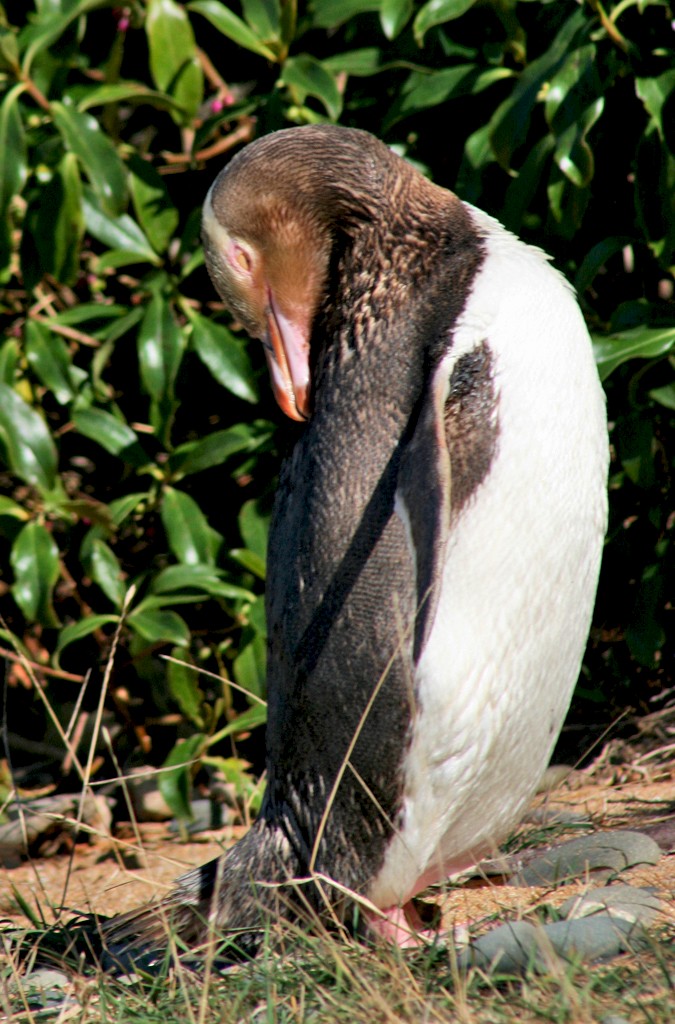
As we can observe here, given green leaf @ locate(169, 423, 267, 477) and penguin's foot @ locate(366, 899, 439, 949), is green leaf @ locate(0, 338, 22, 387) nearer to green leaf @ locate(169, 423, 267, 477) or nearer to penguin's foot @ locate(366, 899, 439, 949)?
green leaf @ locate(169, 423, 267, 477)

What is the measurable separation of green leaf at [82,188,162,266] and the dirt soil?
1.39m

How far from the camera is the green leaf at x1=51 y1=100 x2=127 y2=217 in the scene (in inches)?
107

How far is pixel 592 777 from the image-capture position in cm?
271

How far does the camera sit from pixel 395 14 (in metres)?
2.58

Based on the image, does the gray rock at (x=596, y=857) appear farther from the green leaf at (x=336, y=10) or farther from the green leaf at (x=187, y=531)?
the green leaf at (x=336, y=10)

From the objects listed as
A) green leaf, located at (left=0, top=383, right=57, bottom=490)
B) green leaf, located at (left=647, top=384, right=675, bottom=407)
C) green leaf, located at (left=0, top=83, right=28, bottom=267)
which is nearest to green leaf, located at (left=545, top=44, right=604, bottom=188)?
green leaf, located at (left=647, top=384, right=675, bottom=407)

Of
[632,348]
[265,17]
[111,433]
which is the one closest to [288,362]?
[632,348]

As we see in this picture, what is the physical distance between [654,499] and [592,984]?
5.69 feet

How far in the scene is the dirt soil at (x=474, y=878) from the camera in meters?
1.82

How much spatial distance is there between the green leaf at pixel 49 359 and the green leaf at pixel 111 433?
0.08m

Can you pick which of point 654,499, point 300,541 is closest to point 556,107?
point 654,499

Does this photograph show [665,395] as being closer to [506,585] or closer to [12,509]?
[506,585]

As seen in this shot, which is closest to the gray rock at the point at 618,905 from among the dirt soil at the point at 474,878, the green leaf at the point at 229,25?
the dirt soil at the point at 474,878

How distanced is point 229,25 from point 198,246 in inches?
20.4
